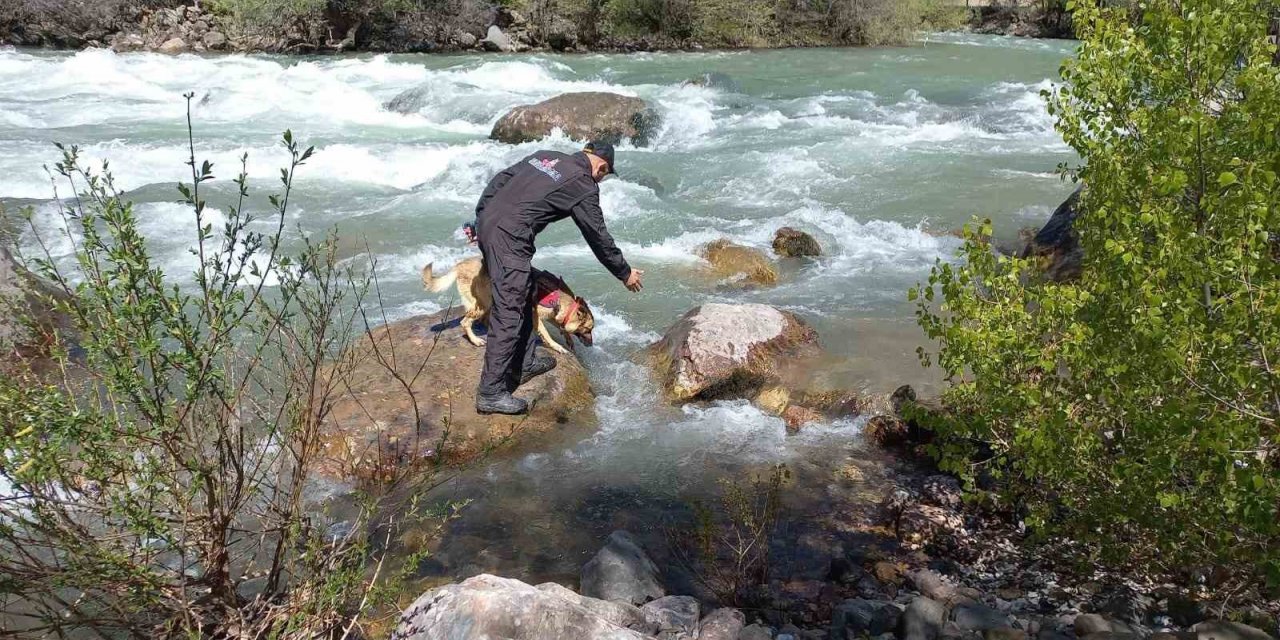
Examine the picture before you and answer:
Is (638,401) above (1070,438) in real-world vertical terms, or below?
below

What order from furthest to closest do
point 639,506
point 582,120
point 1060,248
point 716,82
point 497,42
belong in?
point 497,42 < point 716,82 < point 582,120 < point 1060,248 < point 639,506

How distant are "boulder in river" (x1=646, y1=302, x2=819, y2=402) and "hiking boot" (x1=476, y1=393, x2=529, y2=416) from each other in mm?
1496

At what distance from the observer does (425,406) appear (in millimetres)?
6176

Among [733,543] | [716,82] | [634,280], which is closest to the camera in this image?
[733,543]

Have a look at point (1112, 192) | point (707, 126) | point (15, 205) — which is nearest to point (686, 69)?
point (707, 126)

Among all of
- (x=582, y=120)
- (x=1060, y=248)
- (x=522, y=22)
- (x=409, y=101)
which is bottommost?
(x=1060, y=248)

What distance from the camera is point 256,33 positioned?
31.4 metres

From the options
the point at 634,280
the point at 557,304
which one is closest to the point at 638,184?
the point at 557,304

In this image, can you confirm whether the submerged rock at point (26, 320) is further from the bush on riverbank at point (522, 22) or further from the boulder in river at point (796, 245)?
the bush on riverbank at point (522, 22)

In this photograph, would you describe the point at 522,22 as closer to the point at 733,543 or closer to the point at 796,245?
the point at 796,245

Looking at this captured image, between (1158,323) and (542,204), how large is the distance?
4.05 meters

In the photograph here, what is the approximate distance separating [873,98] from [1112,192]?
18.0m

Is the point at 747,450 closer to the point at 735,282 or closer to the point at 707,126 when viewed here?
the point at 735,282

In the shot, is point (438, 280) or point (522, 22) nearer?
point (438, 280)
